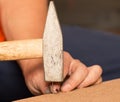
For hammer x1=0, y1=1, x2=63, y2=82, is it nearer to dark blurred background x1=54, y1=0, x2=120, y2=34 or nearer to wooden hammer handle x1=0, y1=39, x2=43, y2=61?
wooden hammer handle x1=0, y1=39, x2=43, y2=61

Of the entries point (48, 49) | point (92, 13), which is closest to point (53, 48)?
point (48, 49)

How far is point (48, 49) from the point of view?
1.94 feet

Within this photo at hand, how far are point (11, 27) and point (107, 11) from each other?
2.94m

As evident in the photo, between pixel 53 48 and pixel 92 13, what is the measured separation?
3108mm

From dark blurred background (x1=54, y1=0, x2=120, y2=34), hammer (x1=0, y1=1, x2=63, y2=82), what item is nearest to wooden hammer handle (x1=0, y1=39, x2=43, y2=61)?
hammer (x1=0, y1=1, x2=63, y2=82)

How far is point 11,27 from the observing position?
0.85 m

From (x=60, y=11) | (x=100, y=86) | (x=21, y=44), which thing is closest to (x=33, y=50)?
(x=21, y=44)

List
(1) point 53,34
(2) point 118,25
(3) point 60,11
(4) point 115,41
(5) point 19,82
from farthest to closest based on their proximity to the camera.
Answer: (3) point 60,11
(2) point 118,25
(4) point 115,41
(5) point 19,82
(1) point 53,34

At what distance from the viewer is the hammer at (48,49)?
0.58 metres

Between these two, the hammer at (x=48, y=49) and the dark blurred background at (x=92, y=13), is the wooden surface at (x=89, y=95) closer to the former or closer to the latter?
the hammer at (x=48, y=49)

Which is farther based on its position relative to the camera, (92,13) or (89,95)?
(92,13)

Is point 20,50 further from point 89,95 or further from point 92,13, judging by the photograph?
point 92,13

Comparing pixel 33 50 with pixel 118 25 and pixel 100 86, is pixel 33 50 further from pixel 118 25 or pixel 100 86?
pixel 118 25

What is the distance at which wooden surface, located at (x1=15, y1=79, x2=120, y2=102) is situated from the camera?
0.58 meters
